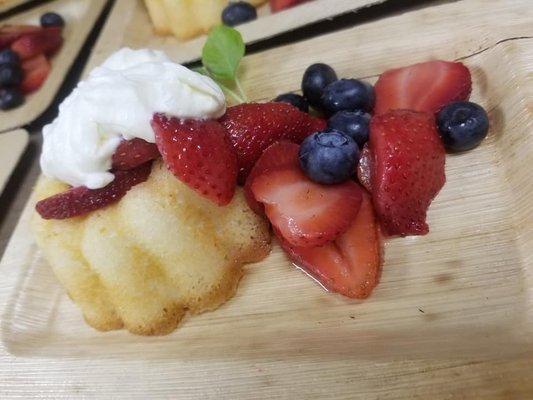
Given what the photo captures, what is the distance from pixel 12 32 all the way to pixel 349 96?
190 cm

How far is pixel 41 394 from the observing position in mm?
1347

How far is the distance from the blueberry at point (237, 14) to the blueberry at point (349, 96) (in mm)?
900

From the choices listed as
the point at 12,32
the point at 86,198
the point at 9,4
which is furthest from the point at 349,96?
the point at 9,4

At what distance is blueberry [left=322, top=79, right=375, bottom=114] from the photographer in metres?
1.47

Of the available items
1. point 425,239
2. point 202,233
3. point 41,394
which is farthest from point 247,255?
point 41,394

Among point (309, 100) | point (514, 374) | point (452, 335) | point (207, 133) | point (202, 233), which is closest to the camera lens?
point (514, 374)

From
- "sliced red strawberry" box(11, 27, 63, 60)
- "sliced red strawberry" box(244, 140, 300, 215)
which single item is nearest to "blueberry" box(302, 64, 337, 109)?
"sliced red strawberry" box(244, 140, 300, 215)

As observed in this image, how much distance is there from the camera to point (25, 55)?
2.52m

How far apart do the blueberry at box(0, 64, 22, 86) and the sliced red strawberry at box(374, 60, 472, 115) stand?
1.64 m

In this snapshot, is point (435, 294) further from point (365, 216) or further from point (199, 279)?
point (199, 279)

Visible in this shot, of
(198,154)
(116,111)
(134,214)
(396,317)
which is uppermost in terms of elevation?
(116,111)

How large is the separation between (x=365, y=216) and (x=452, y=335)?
0.32 m

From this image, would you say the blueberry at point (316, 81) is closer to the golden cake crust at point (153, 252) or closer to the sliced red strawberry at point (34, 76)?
the golden cake crust at point (153, 252)

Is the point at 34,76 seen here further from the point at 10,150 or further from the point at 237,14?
the point at 237,14
